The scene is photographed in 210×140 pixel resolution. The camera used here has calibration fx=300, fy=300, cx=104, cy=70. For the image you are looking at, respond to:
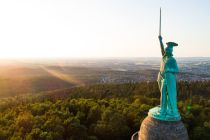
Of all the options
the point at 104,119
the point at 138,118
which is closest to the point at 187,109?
the point at 138,118

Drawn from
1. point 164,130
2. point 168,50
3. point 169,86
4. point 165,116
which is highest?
point 168,50

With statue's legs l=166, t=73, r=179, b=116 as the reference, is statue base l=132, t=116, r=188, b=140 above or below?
below

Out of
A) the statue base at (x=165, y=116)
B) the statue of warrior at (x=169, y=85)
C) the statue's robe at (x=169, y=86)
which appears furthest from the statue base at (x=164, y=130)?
the statue's robe at (x=169, y=86)

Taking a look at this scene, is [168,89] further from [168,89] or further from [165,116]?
[165,116]

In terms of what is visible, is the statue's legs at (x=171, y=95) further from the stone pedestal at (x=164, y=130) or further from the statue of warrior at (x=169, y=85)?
the stone pedestal at (x=164, y=130)

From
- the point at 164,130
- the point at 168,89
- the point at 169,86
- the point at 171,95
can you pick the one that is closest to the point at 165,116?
the point at 164,130

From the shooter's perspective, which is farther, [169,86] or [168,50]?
[168,50]

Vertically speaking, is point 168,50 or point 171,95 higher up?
point 168,50

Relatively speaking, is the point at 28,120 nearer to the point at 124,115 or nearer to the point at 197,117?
the point at 124,115

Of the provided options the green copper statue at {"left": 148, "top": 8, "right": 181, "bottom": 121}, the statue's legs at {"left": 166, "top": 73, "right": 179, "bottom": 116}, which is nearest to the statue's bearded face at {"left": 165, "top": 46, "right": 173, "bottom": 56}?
the green copper statue at {"left": 148, "top": 8, "right": 181, "bottom": 121}

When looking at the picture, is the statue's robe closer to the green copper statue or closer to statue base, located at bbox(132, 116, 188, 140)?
the green copper statue

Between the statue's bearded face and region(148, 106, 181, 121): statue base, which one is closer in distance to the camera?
region(148, 106, 181, 121): statue base
